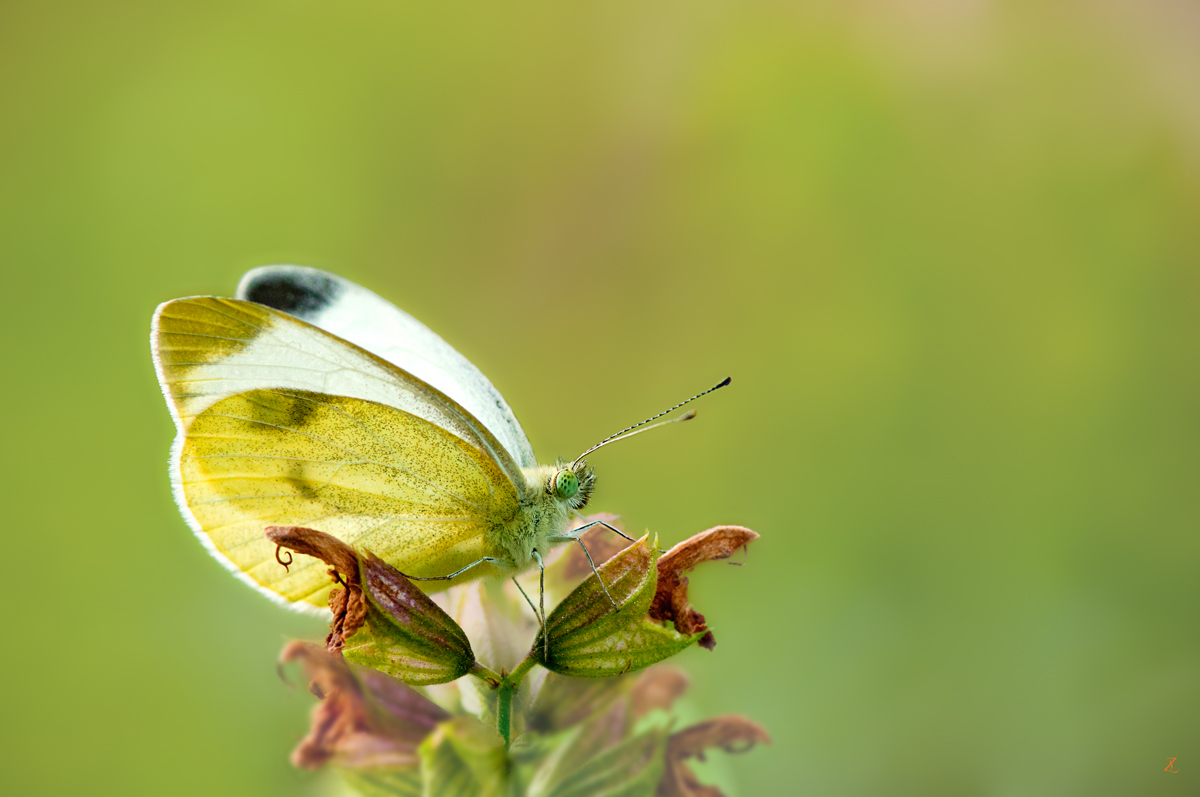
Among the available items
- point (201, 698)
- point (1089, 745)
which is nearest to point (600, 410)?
point (201, 698)

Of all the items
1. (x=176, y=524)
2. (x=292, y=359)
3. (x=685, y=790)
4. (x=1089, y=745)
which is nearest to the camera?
(x=685, y=790)

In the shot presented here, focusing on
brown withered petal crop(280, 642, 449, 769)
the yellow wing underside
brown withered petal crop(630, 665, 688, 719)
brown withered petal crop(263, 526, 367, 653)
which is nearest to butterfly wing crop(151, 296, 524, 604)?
the yellow wing underside

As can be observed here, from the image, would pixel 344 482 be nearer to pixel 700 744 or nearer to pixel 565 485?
pixel 565 485

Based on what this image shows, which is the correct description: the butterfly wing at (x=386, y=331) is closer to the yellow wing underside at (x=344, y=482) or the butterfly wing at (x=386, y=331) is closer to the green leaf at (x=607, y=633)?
the yellow wing underside at (x=344, y=482)

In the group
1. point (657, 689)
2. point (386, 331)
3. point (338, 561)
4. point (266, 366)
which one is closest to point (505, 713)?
point (338, 561)

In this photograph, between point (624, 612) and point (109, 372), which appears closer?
point (624, 612)

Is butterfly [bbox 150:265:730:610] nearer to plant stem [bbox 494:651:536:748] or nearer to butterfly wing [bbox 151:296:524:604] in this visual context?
butterfly wing [bbox 151:296:524:604]

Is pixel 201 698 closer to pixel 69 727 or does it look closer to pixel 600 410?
pixel 69 727
